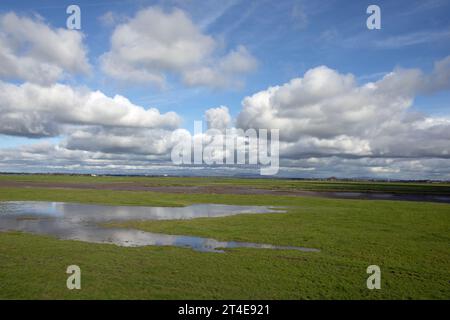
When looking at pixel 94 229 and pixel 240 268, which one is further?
pixel 94 229

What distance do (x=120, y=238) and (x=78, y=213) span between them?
16444 mm

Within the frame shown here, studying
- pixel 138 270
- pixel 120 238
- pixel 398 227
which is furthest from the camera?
pixel 398 227

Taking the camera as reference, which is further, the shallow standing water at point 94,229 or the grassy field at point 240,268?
the shallow standing water at point 94,229

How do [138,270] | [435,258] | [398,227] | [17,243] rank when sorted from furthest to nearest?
[398,227] < [17,243] < [435,258] < [138,270]

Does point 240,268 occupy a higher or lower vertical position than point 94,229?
higher

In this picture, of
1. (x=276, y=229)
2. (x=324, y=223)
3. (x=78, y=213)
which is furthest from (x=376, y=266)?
(x=78, y=213)

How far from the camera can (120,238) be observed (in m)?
23.6

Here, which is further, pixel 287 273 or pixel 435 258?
pixel 435 258

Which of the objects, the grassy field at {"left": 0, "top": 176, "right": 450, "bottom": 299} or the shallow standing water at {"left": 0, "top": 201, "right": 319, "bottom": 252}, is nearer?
the grassy field at {"left": 0, "top": 176, "right": 450, "bottom": 299}
